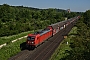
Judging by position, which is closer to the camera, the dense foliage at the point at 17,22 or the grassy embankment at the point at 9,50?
the grassy embankment at the point at 9,50

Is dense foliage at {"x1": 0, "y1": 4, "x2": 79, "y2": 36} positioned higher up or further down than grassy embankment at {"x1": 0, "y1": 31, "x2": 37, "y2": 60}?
higher up

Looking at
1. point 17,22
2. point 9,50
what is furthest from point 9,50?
point 17,22

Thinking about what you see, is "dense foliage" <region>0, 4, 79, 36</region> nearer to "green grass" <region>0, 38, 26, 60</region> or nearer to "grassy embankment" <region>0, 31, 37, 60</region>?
"grassy embankment" <region>0, 31, 37, 60</region>

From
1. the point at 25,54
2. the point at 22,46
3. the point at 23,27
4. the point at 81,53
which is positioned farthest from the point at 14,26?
the point at 81,53

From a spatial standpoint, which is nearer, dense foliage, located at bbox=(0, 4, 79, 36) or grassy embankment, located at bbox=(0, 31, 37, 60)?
grassy embankment, located at bbox=(0, 31, 37, 60)

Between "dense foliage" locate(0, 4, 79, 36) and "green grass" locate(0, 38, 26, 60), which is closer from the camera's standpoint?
"green grass" locate(0, 38, 26, 60)

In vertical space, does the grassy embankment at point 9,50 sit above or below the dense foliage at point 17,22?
below

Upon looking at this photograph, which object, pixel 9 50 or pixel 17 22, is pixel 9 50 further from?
pixel 17 22

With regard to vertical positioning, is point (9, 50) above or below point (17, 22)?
below

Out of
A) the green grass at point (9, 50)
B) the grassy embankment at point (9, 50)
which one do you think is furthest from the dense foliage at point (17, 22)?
A: the green grass at point (9, 50)

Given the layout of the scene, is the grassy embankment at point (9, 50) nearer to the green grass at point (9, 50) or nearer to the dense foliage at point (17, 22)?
the green grass at point (9, 50)

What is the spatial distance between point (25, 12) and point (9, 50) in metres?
102

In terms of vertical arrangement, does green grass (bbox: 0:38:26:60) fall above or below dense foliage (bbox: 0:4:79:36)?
below

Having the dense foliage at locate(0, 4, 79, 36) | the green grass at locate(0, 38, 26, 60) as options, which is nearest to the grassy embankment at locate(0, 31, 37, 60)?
the green grass at locate(0, 38, 26, 60)
